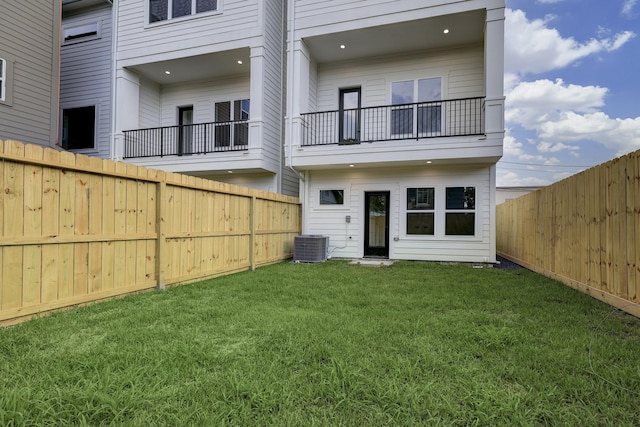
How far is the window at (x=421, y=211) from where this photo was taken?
880cm

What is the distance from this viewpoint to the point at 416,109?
9.20m

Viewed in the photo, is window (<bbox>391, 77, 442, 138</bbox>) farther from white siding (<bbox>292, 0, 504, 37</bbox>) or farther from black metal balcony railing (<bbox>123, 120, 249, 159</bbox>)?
black metal balcony railing (<bbox>123, 120, 249, 159</bbox>)

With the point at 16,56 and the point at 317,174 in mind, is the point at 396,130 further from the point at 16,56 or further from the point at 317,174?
the point at 16,56

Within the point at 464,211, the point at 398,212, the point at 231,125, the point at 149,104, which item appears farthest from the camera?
the point at 149,104

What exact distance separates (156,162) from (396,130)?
703 centimetres

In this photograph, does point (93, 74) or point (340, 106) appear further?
point (93, 74)

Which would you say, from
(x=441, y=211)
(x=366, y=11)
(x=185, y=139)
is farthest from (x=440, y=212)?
(x=185, y=139)

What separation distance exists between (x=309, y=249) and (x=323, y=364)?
612cm

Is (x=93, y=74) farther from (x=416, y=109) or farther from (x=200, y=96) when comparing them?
(x=416, y=109)

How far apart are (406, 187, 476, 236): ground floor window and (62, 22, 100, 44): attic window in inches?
437

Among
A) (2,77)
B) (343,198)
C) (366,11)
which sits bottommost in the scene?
(343,198)

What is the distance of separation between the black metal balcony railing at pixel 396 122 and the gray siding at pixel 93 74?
6.63 meters

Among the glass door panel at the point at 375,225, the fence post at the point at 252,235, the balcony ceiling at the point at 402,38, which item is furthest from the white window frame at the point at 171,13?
the glass door panel at the point at 375,225

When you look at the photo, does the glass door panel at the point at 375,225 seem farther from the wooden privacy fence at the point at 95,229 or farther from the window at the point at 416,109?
the wooden privacy fence at the point at 95,229
